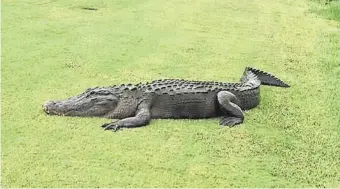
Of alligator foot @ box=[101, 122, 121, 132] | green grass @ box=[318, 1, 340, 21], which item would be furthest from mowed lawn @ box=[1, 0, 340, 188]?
green grass @ box=[318, 1, 340, 21]

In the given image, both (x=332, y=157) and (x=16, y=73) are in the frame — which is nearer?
(x=332, y=157)

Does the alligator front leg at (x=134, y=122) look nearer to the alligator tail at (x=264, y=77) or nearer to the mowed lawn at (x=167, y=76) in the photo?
the mowed lawn at (x=167, y=76)

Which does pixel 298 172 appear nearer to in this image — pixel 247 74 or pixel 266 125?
pixel 266 125

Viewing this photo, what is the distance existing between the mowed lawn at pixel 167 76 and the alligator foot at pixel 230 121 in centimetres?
6

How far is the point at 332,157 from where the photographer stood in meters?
3.57

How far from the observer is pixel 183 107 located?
409 cm

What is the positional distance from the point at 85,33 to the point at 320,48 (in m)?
2.70

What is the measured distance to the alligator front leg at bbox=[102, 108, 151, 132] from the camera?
12.5 feet

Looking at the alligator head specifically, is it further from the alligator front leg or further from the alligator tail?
the alligator tail

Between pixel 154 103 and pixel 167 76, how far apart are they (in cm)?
101

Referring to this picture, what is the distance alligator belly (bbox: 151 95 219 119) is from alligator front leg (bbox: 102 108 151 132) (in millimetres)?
116

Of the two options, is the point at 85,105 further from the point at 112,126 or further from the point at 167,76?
the point at 167,76

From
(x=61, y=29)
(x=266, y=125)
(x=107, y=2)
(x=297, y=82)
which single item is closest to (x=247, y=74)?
(x=297, y=82)

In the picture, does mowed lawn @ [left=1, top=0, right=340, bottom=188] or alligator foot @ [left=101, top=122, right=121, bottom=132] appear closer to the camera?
mowed lawn @ [left=1, top=0, right=340, bottom=188]
